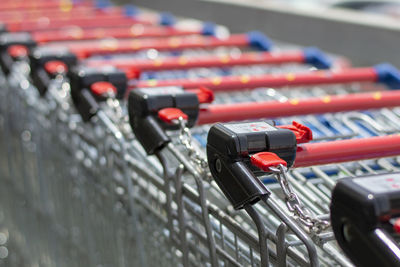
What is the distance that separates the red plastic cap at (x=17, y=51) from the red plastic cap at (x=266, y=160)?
5.16 ft

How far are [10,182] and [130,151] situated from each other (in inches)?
52.5

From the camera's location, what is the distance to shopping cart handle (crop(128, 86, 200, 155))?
4.92 ft

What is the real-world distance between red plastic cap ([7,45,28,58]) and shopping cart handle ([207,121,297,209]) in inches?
57.7

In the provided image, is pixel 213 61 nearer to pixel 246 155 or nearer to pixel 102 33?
pixel 102 33

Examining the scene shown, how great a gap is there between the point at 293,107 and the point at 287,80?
46 centimetres

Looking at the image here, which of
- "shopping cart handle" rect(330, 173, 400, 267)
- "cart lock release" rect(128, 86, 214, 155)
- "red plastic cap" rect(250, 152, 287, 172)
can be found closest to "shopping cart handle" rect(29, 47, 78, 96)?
"cart lock release" rect(128, 86, 214, 155)

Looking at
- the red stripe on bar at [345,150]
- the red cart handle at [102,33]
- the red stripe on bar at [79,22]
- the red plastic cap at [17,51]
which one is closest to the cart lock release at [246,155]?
the red stripe on bar at [345,150]

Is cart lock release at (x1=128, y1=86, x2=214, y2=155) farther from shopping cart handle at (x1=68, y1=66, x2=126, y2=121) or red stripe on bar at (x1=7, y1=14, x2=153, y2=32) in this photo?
red stripe on bar at (x1=7, y1=14, x2=153, y2=32)

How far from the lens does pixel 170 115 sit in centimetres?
148

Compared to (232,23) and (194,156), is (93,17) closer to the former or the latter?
(232,23)

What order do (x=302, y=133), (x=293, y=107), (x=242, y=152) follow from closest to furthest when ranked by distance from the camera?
(x=242, y=152) < (x=302, y=133) < (x=293, y=107)

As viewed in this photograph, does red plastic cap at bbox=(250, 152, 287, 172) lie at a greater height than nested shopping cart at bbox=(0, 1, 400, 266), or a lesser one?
greater

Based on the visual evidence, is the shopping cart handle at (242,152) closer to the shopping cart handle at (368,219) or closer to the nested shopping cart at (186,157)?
the nested shopping cart at (186,157)

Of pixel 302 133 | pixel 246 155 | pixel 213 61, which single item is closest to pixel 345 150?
pixel 302 133
